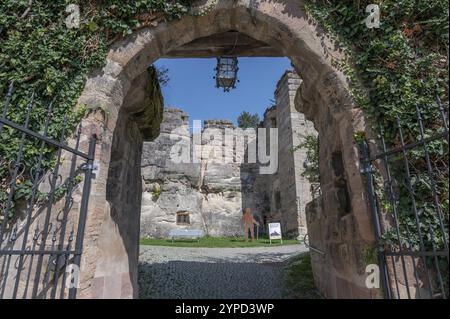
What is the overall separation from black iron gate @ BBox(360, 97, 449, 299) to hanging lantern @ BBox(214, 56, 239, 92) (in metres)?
2.24

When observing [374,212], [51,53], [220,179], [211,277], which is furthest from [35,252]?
[220,179]

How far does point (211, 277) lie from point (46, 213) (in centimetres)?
371

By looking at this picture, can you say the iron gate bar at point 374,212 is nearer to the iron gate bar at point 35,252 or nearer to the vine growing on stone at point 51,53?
the vine growing on stone at point 51,53

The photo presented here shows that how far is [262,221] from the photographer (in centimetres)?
1692

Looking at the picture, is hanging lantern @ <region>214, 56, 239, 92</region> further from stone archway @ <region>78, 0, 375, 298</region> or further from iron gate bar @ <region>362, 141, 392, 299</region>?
iron gate bar @ <region>362, 141, 392, 299</region>

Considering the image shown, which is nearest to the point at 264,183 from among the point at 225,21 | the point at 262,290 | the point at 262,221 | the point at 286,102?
the point at 262,221

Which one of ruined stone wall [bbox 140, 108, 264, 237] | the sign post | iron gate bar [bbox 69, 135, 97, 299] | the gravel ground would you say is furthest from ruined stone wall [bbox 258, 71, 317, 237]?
iron gate bar [bbox 69, 135, 97, 299]

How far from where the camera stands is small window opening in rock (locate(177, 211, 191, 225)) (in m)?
16.0

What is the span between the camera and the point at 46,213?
2.20 metres

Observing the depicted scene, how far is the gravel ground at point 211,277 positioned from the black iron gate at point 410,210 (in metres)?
2.34

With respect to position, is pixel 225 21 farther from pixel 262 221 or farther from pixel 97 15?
pixel 262 221

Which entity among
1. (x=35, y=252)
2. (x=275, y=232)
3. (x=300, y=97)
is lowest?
(x=35, y=252)

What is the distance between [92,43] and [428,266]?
3.05 metres

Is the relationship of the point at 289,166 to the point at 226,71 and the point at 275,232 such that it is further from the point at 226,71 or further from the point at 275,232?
the point at 226,71
